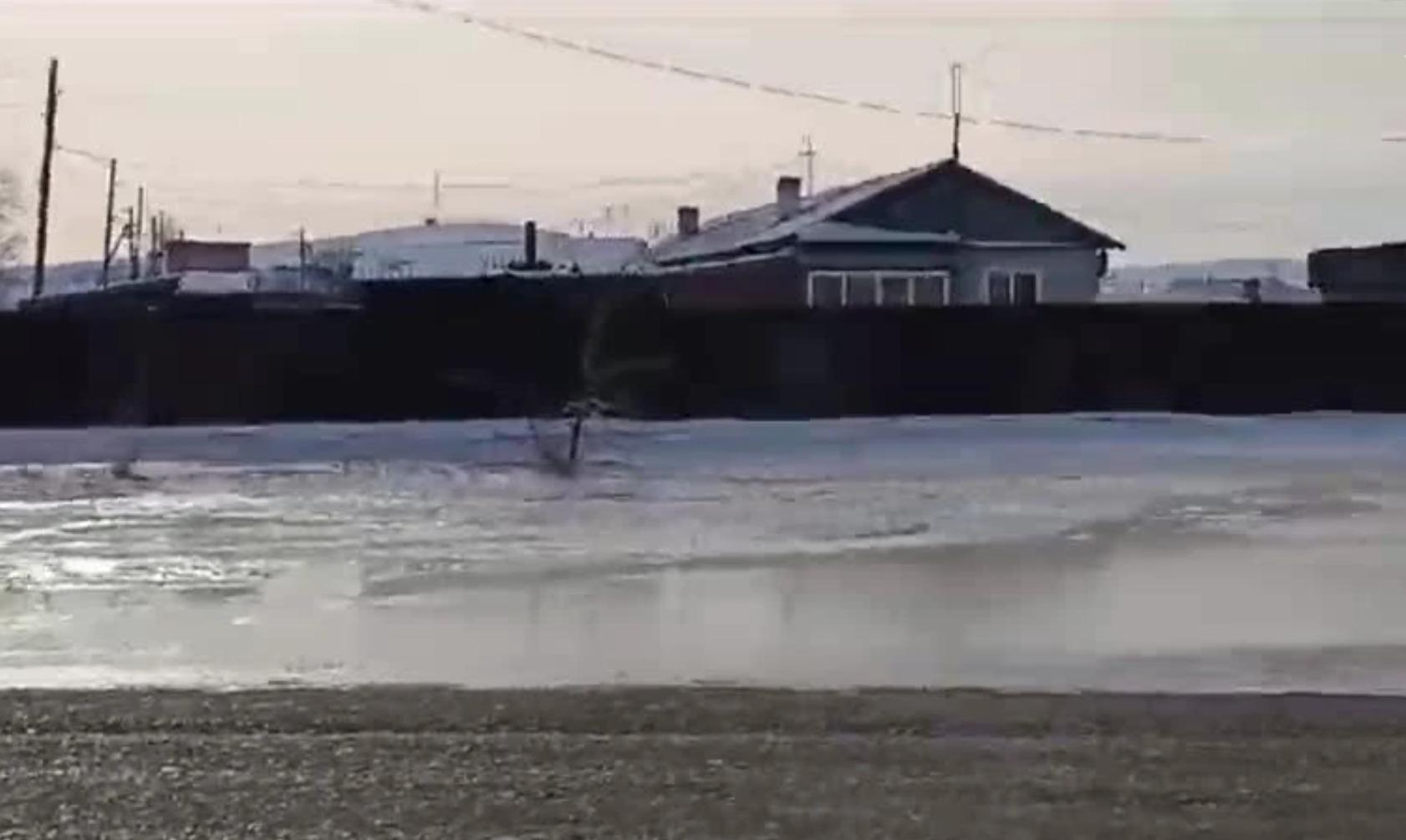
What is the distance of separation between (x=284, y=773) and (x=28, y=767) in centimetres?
96

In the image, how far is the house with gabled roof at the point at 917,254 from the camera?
46781 millimetres

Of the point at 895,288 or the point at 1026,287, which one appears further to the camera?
the point at 1026,287

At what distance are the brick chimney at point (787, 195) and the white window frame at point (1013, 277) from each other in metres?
6.76

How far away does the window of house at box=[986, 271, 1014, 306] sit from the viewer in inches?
1880

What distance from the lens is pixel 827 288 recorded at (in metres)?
46.9

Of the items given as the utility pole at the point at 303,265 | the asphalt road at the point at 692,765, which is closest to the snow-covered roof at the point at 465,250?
the utility pole at the point at 303,265

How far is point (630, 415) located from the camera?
115 feet

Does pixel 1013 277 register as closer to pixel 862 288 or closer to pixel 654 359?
pixel 862 288

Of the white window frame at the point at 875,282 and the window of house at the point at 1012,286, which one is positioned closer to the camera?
the white window frame at the point at 875,282

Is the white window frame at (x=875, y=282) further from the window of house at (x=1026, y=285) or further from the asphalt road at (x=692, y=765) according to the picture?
the asphalt road at (x=692, y=765)

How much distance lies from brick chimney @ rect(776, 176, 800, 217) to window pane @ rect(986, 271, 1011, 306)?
6779 mm

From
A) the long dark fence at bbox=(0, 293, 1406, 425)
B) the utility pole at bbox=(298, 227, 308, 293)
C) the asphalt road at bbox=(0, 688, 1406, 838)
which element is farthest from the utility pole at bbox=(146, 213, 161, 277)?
the asphalt road at bbox=(0, 688, 1406, 838)

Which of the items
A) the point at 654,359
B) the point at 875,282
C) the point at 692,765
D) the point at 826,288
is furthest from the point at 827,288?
the point at 692,765

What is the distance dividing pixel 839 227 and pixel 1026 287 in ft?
12.1
